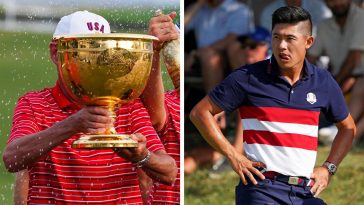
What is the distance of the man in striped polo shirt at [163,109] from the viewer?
4.57 metres

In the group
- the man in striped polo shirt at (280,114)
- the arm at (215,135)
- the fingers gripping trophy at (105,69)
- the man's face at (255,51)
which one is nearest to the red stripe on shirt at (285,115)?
the man in striped polo shirt at (280,114)

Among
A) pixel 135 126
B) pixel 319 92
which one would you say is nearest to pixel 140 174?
pixel 135 126

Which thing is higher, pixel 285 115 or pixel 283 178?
pixel 285 115

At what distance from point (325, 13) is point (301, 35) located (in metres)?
3.37

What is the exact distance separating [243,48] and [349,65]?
2.09 feet

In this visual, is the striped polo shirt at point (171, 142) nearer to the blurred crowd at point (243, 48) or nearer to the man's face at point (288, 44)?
the man's face at point (288, 44)

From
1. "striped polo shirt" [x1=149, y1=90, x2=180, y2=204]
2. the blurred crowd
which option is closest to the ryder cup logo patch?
"striped polo shirt" [x1=149, y1=90, x2=180, y2=204]

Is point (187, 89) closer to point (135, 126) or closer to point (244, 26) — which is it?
point (244, 26)

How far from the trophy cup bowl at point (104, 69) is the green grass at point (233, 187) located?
3157 mm

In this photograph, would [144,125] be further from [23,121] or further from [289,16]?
[289,16]

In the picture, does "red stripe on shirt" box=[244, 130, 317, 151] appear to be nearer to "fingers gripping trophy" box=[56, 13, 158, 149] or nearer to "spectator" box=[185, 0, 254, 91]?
"fingers gripping trophy" box=[56, 13, 158, 149]

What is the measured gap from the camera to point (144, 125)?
4586 millimetres

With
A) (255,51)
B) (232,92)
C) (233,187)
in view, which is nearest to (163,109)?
(232,92)

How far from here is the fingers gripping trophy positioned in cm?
429
